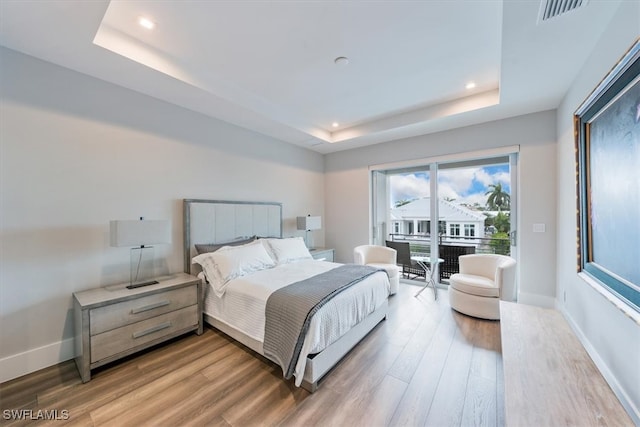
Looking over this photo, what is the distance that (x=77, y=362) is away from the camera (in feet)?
7.16

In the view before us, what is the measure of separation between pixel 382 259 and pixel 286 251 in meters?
1.73

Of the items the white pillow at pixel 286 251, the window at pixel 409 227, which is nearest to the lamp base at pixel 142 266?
the white pillow at pixel 286 251

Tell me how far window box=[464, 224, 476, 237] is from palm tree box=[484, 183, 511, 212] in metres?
0.39

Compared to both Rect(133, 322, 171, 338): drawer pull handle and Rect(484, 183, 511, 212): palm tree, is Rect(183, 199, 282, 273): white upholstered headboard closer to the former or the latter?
Rect(133, 322, 171, 338): drawer pull handle

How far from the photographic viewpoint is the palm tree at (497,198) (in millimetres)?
3723

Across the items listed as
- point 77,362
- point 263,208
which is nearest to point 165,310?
point 77,362

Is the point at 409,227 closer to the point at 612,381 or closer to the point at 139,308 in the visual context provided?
the point at 612,381

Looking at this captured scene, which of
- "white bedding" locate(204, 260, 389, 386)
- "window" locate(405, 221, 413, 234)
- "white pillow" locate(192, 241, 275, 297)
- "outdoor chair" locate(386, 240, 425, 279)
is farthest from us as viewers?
"window" locate(405, 221, 413, 234)

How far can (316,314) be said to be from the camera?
1.96 metres

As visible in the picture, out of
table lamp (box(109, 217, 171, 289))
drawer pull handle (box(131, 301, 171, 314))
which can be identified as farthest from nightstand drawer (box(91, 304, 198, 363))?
table lamp (box(109, 217, 171, 289))

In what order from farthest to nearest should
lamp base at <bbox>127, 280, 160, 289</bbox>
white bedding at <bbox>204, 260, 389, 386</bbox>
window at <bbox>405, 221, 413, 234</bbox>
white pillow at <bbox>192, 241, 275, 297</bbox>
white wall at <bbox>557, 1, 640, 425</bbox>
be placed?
window at <bbox>405, 221, 413, 234</bbox>
white pillow at <bbox>192, 241, 275, 297</bbox>
lamp base at <bbox>127, 280, 160, 289</bbox>
white bedding at <bbox>204, 260, 389, 386</bbox>
white wall at <bbox>557, 1, 640, 425</bbox>

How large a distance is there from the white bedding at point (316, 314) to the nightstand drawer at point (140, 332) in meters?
0.27

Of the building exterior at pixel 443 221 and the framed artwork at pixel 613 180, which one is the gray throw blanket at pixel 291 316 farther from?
the building exterior at pixel 443 221

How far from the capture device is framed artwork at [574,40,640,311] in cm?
132
